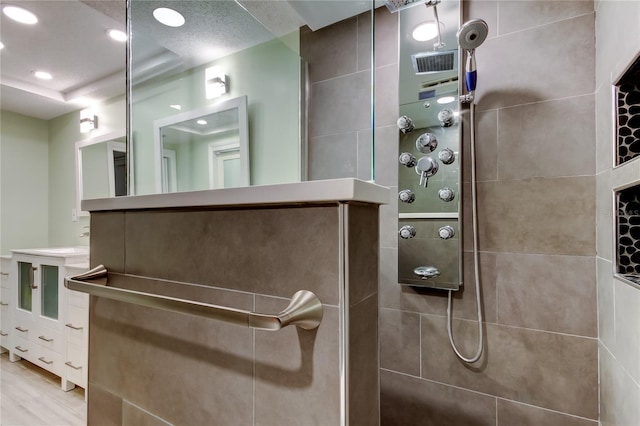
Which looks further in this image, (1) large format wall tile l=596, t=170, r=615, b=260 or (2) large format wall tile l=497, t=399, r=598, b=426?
(2) large format wall tile l=497, t=399, r=598, b=426

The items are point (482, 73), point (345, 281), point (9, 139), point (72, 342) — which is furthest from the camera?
point (9, 139)

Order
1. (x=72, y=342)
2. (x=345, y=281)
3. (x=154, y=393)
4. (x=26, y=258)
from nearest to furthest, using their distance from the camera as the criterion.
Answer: (x=345, y=281) → (x=154, y=393) → (x=72, y=342) → (x=26, y=258)

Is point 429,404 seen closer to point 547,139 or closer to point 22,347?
point 547,139

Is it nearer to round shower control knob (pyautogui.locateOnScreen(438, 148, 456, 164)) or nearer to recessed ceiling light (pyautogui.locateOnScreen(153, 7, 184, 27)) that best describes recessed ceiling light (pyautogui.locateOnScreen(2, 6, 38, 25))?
recessed ceiling light (pyautogui.locateOnScreen(153, 7, 184, 27))

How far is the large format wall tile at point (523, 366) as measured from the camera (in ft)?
3.28

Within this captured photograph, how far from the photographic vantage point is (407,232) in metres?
1.26

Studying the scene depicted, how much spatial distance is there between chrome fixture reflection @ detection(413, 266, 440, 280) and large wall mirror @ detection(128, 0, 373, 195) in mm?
753

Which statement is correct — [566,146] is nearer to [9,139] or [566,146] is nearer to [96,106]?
[96,106]

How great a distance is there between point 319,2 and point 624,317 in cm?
148

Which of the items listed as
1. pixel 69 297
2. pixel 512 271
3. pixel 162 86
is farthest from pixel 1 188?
pixel 512 271

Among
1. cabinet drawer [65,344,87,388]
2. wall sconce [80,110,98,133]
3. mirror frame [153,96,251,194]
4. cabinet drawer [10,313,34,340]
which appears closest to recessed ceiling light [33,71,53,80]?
wall sconce [80,110,98,133]

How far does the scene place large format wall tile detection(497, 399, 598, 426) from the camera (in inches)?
39.8

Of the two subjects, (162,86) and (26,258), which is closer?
(162,86)

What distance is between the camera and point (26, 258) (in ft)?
7.84
